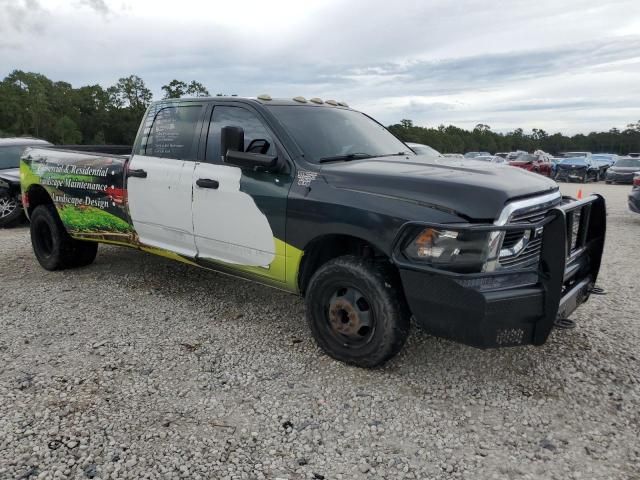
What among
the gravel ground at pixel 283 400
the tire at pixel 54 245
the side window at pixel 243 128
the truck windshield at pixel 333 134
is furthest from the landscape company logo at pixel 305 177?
the tire at pixel 54 245

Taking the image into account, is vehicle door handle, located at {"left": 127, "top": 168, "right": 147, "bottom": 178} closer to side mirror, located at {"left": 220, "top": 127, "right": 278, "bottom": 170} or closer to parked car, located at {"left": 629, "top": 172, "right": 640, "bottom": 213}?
side mirror, located at {"left": 220, "top": 127, "right": 278, "bottom": 170}

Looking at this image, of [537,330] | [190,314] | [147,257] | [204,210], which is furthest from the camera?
[147,257]

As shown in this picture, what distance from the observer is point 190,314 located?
454 centimetres

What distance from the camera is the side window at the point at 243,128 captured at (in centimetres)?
387

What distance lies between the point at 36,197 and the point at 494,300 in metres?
5.38

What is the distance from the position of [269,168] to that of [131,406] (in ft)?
5.89

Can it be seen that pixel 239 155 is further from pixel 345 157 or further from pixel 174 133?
pixel 174 133

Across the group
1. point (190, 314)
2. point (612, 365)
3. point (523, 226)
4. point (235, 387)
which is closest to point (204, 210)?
point (190, 314)

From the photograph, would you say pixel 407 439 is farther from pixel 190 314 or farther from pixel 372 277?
pixel 190 314

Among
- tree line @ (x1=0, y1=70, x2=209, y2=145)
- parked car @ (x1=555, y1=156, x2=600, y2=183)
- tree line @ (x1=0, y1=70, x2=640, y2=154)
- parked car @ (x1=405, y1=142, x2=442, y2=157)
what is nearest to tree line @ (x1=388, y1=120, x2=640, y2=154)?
tree line @ (x1=0, y1=70, x2=640, y2=154)

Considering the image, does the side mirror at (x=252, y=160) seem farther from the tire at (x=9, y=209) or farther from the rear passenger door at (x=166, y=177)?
the tire at (x=9, y=209)

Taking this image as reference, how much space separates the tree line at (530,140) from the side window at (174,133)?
9921 cm

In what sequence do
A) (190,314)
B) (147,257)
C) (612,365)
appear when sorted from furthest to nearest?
(147,257) → (190,314) → (612,365)

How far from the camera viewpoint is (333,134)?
4117 mm
